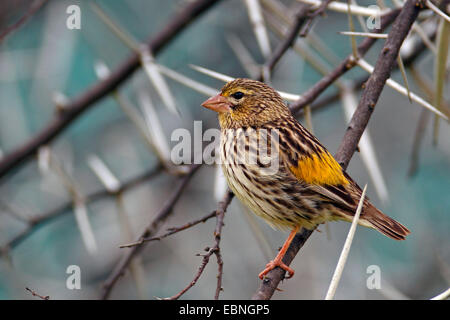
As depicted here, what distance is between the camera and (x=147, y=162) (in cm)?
1015

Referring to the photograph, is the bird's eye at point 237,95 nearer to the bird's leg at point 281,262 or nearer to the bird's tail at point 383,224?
the bird's leg at point 281,262

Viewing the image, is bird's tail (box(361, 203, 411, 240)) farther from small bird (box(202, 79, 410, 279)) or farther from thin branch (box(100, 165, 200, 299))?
thin branch (box(100, 165, 200, 299))

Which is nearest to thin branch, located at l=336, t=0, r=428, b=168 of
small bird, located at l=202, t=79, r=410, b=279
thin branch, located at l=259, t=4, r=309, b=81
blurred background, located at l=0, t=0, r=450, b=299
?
small bird, located at l=202, t=79, r=410, b=279

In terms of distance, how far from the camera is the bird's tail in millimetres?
3969

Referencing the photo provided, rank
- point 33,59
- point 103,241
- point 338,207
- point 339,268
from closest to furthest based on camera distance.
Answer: point 339,268 → point 338,207 → point 103,241 → point 33,59

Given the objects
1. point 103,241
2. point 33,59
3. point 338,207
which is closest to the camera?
point 338,207

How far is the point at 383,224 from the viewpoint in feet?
13.2

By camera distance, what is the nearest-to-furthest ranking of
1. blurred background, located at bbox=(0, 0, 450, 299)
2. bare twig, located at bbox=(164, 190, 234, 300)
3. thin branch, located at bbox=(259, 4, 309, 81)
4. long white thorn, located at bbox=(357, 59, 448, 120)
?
bare twig, located at bbox=(164, 190, 234, 300) → long white thorn, located at bbox=(357, 59, 448, 120) → thin branch, located at bbox=(259, 4, 309, 81) → blurred background, located at bbox=(0, 0, 450, 299)

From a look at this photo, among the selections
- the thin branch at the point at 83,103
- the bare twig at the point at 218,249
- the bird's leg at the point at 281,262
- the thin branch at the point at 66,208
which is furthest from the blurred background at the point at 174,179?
the bare twig at the point at 218,249

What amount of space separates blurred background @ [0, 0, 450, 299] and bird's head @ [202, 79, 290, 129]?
2.12 m

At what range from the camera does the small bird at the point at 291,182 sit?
160 inches

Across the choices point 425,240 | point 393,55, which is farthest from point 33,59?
point 393,55
